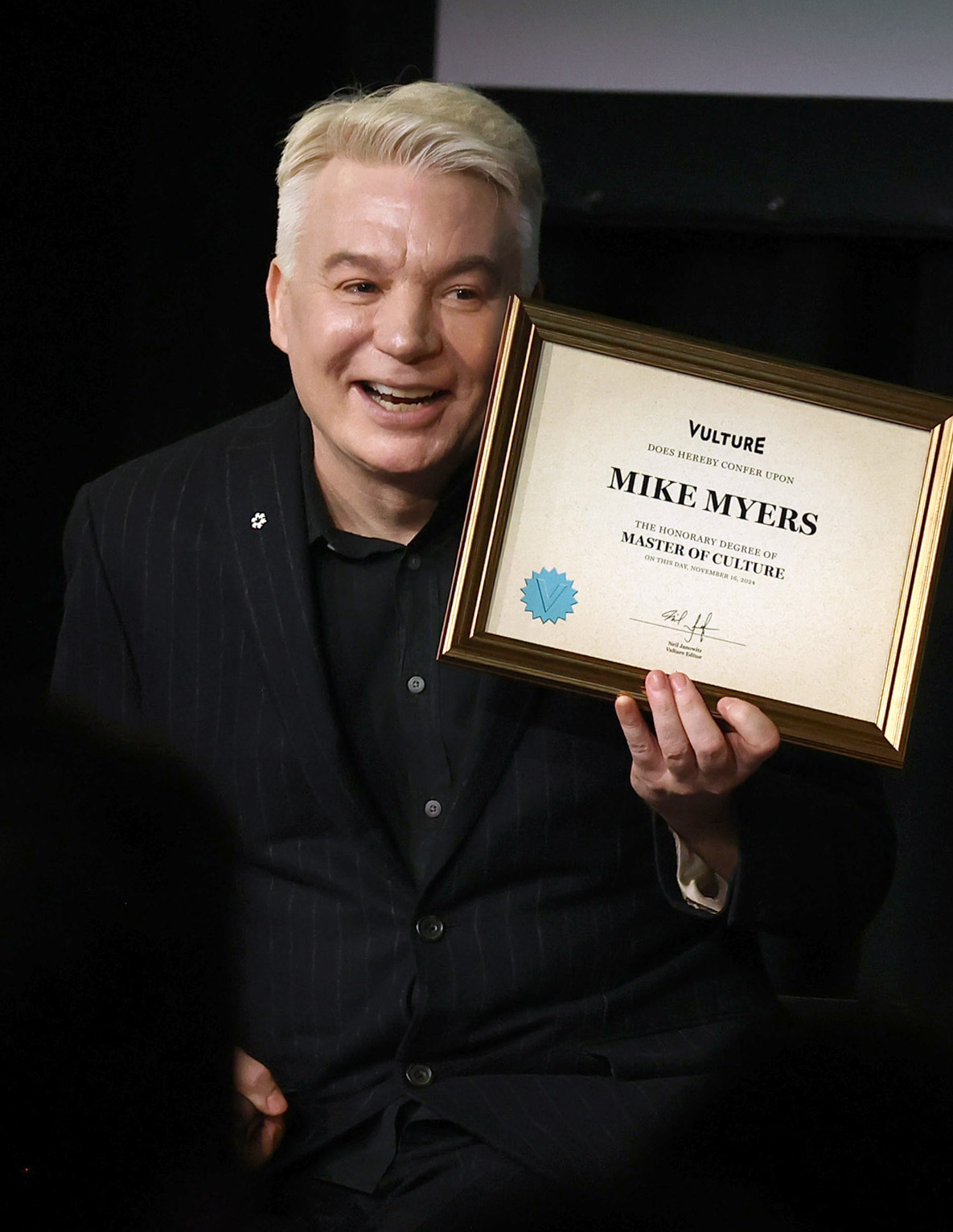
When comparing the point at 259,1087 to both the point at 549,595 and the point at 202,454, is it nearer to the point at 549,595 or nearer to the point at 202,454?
the point at 549,595

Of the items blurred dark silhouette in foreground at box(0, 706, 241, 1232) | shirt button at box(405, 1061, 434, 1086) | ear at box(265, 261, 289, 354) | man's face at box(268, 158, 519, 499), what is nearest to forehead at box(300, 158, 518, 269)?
man's face at box(268, 158, 519, 499)

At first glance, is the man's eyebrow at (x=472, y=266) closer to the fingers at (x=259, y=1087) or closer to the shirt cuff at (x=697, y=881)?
the shirt cuff at (x=697, y=881)

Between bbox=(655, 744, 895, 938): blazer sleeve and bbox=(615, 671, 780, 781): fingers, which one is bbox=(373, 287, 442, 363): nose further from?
bbox=(655, 744, 895, 938): blazer sleeve

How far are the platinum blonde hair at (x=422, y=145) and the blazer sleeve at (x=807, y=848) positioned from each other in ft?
2.00

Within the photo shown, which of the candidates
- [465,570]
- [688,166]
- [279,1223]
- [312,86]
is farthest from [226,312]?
[279,1223]

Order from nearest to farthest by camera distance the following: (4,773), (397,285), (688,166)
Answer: (397,285) → (4,773) → (688,166)

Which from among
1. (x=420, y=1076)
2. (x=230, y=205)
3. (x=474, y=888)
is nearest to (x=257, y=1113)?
(x=420, y=1076)

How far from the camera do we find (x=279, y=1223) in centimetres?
136

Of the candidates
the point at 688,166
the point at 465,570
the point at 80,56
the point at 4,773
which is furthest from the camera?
the point at 688,166

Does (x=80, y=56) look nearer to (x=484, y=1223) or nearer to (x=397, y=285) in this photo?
(x=397, y=285)

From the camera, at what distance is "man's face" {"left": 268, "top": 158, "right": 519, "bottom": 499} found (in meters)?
1.44

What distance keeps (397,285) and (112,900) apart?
2.34 feet

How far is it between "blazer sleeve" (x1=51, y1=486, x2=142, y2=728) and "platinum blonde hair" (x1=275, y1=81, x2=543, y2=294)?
0.40 meters
